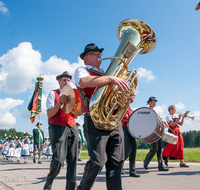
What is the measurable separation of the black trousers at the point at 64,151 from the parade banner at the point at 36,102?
870 cm

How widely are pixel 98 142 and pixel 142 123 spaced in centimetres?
279

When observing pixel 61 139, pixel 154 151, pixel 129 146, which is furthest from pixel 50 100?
pixel 154 151

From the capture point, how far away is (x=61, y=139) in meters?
3.56

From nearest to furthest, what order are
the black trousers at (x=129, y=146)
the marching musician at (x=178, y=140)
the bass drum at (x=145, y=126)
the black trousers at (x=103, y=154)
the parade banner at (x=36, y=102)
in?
the black trousers at (x=103, y=154) < the bass drum at (x=145, y=126) < the black trousers at (x=129, y=146) < the marching musician at (x=178, y=140) < the parade banner at (x=36, y=102)

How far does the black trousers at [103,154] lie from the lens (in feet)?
7.93

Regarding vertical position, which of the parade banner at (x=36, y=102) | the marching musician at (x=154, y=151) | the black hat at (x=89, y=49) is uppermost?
the parade banner at (x=36, y=102)

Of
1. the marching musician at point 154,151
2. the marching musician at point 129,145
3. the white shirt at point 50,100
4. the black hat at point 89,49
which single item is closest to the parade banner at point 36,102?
the marching musician at point 154,151

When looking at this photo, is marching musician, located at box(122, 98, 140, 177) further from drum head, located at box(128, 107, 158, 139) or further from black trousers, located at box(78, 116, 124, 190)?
black trousers, located at box(78, 116, 124, 190)

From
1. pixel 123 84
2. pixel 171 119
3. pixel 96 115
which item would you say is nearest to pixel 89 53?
pixel 123 84

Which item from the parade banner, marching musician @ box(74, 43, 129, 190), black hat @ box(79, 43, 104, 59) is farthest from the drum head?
the parade banner

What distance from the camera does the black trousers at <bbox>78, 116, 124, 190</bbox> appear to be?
2.42 meters

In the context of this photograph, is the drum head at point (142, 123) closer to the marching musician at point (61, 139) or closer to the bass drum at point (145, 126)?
the bass drum at point (145, 126)

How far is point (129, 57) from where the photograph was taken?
10.0ft

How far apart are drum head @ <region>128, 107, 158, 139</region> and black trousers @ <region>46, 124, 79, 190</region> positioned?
1.80 metres
